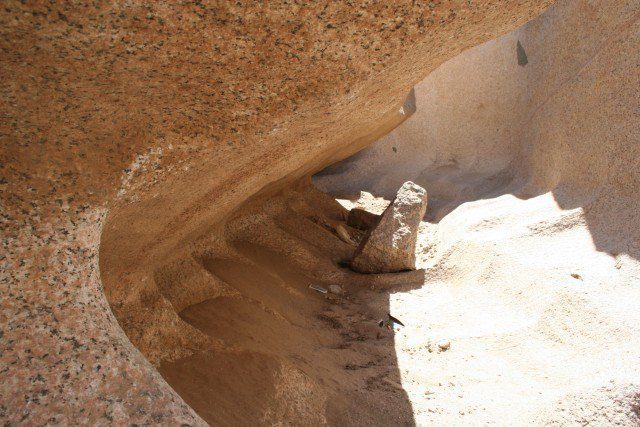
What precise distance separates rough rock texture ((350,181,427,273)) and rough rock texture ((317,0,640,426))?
20 cm

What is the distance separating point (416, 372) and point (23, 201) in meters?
1.72

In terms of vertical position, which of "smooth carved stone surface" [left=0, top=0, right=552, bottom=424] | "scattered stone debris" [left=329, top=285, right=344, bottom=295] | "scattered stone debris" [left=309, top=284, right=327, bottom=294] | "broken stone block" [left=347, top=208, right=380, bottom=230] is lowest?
"smooth carved stone surface" [left=0, top=0, right=552, bottom=424]

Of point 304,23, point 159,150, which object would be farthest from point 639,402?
point 159,150

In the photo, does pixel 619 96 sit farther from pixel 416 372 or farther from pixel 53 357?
pixel 53 357

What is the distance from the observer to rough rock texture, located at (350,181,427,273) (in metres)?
3.50

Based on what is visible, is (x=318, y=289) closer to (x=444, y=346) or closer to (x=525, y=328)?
(x=444, y=346)

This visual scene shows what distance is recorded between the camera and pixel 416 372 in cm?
220

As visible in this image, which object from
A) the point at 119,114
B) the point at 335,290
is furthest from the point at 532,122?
the point at 119,114

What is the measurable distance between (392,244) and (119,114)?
2547mm

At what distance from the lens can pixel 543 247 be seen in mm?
2920

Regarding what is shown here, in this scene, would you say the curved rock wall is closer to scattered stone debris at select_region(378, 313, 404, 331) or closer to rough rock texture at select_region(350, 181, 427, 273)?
rough rock texture at select_region(350, 181, 427, 273)

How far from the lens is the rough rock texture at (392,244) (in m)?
3.50

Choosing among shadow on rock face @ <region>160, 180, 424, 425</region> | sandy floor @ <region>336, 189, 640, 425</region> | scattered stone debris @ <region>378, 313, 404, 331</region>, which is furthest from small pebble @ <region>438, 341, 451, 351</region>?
scattered stone debris @ <region>378, 313, 404, 331</region>

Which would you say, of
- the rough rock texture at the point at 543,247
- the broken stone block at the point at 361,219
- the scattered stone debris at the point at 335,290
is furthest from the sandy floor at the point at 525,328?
the broken stone block at the point at 361,219
